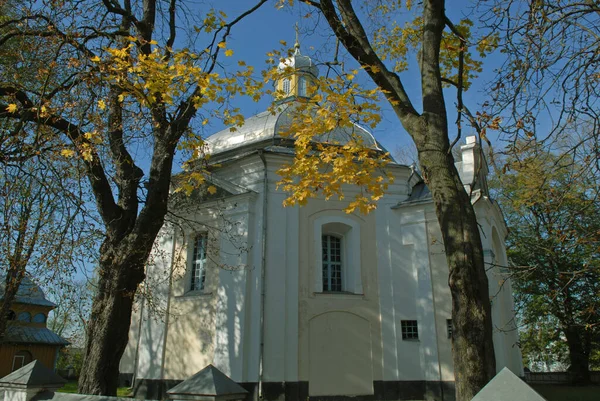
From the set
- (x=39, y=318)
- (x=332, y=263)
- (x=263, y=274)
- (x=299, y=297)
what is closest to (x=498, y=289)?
(x=332, y=263)

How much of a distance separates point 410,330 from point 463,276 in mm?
8905

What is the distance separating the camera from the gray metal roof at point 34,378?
6213 millimetres

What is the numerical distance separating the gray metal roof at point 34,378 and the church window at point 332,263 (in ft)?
27.4

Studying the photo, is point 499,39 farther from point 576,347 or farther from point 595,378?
point 595,378

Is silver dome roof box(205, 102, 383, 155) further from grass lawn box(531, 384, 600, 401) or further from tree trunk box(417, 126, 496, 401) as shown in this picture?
tree trunk box(417, 126, 496, 401)

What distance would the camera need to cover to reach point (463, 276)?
4973 millimetres

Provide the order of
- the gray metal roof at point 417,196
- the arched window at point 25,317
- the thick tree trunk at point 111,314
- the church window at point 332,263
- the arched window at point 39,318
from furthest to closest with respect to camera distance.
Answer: the arched window at point 39,318, the arched window at point 25,317, the gray metal roof at point 417,196, the church window at point 332,263, the thick tree trunk at point 111,314

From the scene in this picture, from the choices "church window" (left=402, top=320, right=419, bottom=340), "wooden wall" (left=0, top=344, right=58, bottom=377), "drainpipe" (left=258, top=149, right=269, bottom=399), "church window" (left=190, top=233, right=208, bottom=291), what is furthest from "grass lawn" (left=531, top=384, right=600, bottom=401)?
"wooden wall" (left=0, top=344, right=58, bottom=377)

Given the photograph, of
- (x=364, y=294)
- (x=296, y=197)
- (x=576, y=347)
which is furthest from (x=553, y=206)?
(x=576, y=347)

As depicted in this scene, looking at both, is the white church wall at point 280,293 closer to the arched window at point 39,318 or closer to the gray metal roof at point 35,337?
the gray metal roof at point 35,337

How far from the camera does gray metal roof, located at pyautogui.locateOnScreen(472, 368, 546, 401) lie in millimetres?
3126

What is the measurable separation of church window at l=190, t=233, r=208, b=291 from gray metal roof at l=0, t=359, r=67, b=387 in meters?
7.65

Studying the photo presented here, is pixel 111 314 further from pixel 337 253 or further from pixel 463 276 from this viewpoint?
pixel 337 253

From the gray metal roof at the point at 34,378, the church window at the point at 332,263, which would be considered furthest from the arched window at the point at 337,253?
the gray metal roof at the point at 34,378
